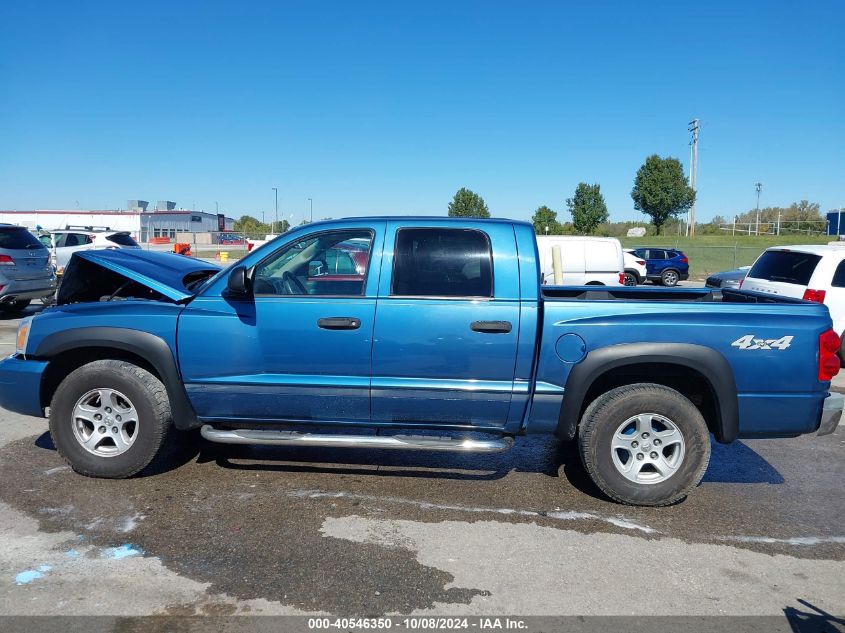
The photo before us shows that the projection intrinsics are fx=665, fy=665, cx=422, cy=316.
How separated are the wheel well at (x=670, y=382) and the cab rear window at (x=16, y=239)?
1107 centimetres

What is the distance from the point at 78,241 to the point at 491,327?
17897mm

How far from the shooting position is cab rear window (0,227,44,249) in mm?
11578

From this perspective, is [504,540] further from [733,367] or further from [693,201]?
[693,201]

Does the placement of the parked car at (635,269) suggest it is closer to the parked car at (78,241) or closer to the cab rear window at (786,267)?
the cab rear window at (786,267)

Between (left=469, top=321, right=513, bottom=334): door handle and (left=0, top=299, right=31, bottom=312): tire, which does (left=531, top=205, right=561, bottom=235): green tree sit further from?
(left=469, top=321, right=513, bottom=334): door handle

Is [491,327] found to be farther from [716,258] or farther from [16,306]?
[716,258]

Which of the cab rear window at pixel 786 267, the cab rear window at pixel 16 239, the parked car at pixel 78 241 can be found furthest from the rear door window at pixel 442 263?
the parked car at pixel 78 241

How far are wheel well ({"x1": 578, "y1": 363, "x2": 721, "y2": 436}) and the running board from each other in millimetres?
670

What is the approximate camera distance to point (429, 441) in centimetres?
426

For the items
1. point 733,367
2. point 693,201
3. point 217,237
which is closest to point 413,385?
point 733,367

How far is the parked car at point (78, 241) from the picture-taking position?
17906mm

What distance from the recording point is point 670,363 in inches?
164

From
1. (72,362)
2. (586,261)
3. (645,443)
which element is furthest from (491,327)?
(586,261)

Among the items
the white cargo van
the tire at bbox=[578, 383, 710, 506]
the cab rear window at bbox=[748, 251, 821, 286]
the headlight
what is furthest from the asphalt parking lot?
the white cargo van
